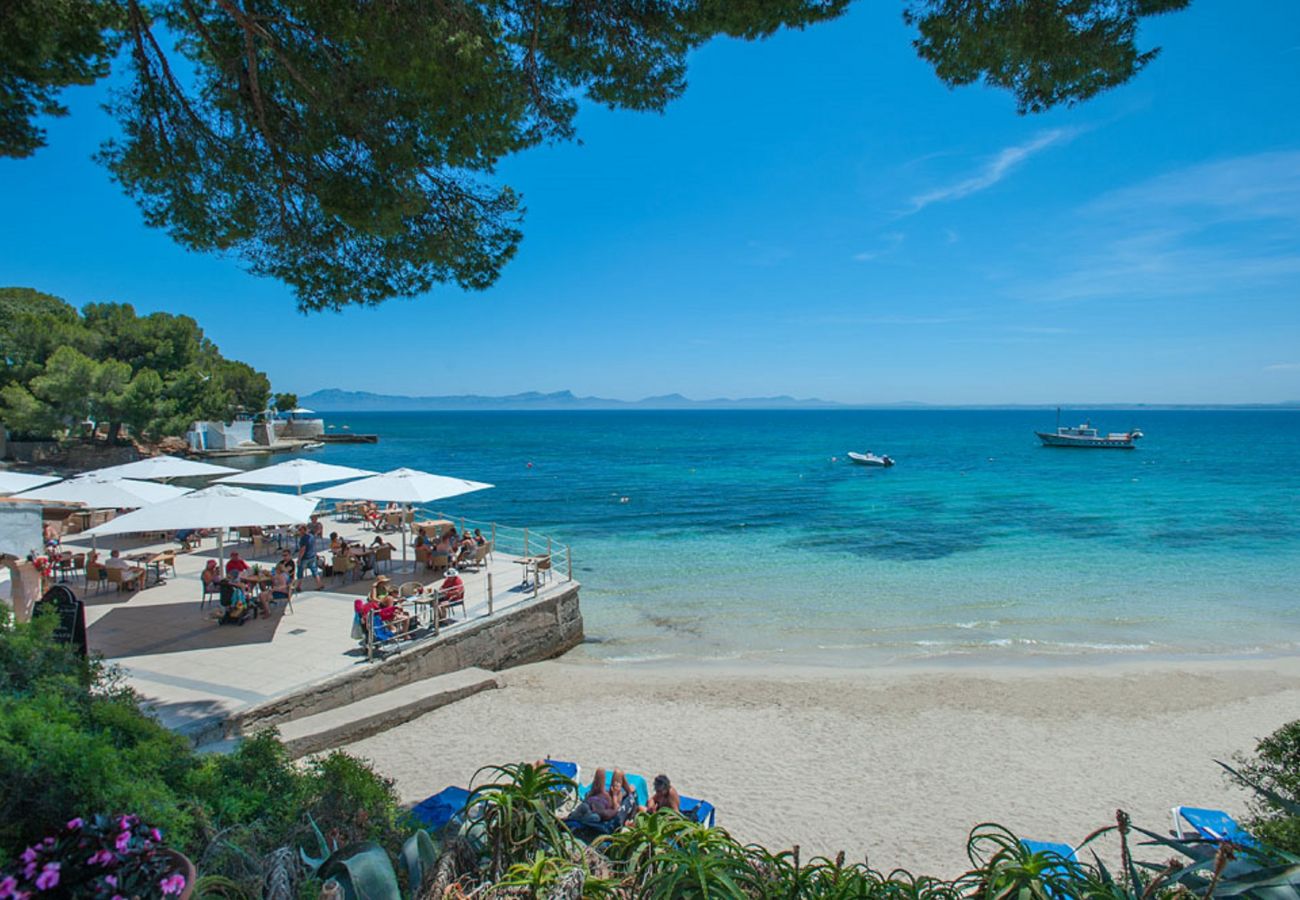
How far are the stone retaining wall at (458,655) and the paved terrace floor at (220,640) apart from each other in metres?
0.17

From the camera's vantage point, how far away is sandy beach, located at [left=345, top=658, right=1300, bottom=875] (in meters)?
7.27

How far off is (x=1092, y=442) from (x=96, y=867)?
8493cm

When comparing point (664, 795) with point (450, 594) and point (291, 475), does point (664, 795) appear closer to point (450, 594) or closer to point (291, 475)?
point (450, 594)

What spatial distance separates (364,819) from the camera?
4.23 meters

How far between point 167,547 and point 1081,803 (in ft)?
60.6

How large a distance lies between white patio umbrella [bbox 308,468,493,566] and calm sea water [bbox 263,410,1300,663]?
4547 millimetres

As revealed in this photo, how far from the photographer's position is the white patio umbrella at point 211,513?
31.8 feet

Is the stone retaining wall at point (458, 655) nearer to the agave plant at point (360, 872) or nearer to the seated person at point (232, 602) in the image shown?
the seated person at point (232, 602)

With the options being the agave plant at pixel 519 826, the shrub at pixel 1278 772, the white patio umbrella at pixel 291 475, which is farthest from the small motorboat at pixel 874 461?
the agave plant at pixel 519 826

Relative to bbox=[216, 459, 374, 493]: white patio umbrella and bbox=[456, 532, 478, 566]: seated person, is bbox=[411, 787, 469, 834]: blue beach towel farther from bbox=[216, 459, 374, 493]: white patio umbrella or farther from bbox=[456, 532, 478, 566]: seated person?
bbox=[216, 459, 374, 493]: white patio umbrella

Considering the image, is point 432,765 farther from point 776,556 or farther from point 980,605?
point 776,556

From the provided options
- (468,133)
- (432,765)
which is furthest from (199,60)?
(432,765)

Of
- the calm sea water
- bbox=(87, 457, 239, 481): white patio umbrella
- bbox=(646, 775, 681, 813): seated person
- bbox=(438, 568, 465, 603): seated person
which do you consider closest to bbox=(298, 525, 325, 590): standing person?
bbox=(438, 568, 465, 603): seated person

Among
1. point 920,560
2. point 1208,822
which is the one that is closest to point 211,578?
point 1208,822
